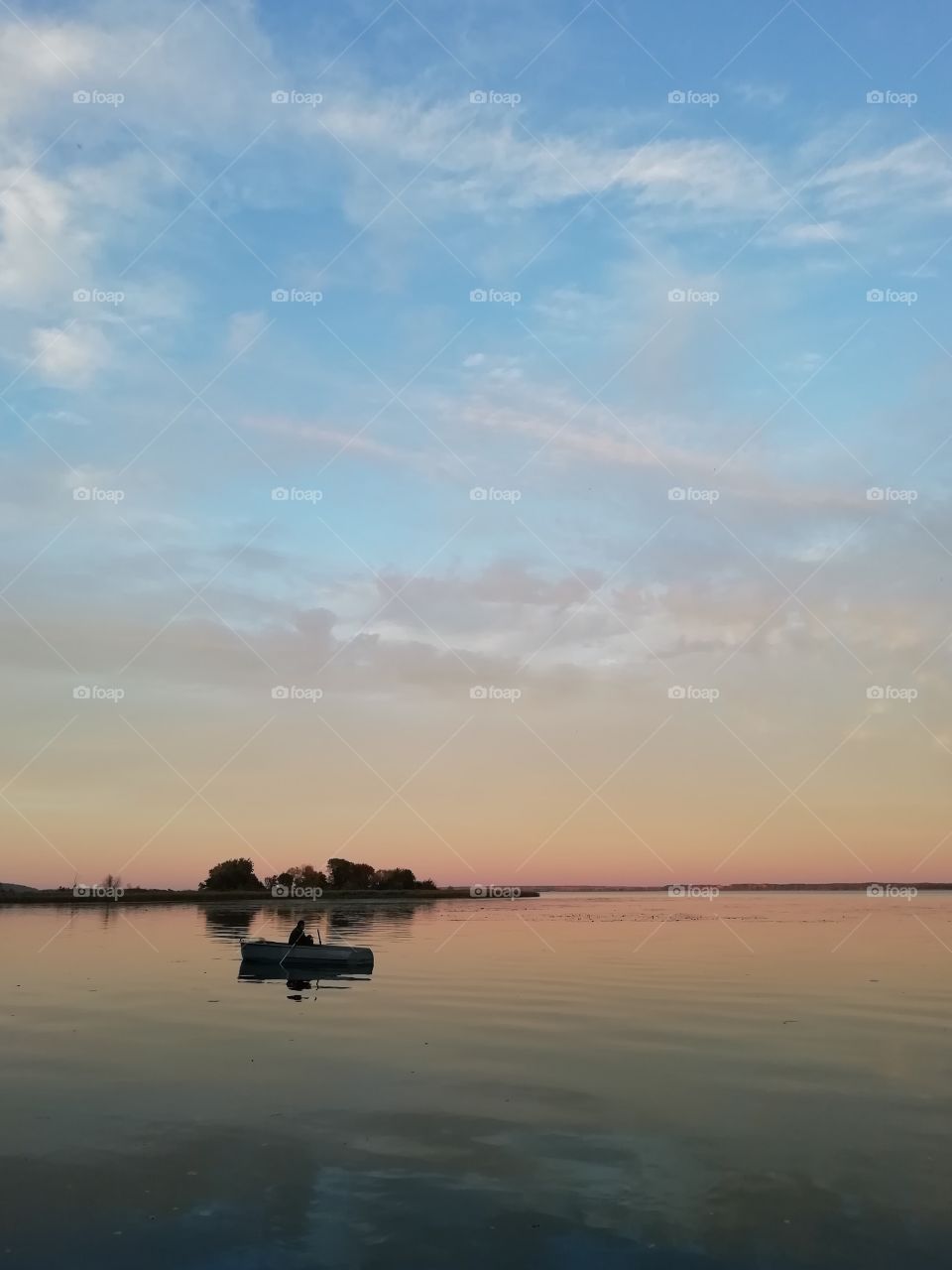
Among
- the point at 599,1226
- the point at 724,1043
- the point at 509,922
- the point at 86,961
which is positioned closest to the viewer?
the point at 599,1226

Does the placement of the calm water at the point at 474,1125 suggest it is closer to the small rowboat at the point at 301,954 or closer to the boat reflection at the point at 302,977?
the boat reflection at the point at 302,977

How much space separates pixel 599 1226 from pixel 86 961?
5254cm

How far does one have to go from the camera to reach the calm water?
1409cm

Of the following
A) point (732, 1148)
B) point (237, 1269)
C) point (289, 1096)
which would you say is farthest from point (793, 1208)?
point (289, 1096)

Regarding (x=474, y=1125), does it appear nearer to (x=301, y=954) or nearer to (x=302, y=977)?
(x=302, y=977)

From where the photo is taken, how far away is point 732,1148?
18.9 m

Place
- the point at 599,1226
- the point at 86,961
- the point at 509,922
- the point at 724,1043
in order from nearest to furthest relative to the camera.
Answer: the point at 599,1226, the point at 724,1043, the point at 86,961, the point at 509,922

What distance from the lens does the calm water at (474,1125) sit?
46.2 ft

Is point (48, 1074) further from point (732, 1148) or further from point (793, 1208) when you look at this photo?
point (793, 1208)

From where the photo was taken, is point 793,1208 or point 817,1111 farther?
point 817,1111

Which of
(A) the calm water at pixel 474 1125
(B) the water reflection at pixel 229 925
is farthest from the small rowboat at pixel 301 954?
(B) the water reflection at pixel 229 925

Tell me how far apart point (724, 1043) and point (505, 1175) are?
1624 cm

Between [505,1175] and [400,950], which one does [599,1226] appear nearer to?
[505,1175]

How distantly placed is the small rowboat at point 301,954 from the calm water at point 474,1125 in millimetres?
4036
